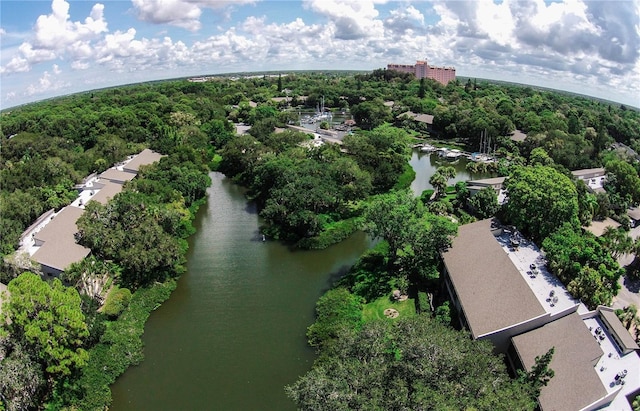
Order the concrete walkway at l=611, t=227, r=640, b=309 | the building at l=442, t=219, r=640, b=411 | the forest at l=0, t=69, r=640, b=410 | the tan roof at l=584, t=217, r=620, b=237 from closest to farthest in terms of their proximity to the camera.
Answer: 1. the forest at l=0, t=69, r=640, b=410
2. the building at l=442, t=219, r=640, b=411
3. the concrete walkway at l=611, t=227, r=640, b=309
4. the tan roof at l=584, t=217, r=620, b=237

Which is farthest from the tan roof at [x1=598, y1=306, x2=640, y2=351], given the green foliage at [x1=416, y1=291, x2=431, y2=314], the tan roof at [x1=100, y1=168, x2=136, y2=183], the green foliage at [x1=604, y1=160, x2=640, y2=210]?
the tan roof at [x1=100, y1=168, x2=136, y2=183]

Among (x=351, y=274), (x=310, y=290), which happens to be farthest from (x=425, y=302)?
(x=310, y=290)

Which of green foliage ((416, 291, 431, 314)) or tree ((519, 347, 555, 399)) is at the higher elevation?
tree ((519, 347, 555, 399))

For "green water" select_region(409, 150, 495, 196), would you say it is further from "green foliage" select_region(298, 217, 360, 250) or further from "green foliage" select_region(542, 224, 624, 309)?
"green foliage" select_region(542, 224, 624, 309)

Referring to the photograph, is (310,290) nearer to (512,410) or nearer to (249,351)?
(249,351)

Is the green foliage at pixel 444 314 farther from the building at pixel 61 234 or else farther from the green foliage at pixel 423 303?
the building at pixel 61 234

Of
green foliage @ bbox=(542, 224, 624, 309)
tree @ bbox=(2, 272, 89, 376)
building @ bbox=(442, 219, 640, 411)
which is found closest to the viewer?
building @ bbox=(442, 219, 640, 411)

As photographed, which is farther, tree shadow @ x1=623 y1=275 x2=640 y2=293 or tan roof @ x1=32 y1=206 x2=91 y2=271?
tree shadow @ x1=623 y1=275 x2=640 y2=293

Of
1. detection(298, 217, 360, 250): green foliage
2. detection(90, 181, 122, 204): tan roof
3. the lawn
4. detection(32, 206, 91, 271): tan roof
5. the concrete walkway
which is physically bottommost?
the concrete walkway
